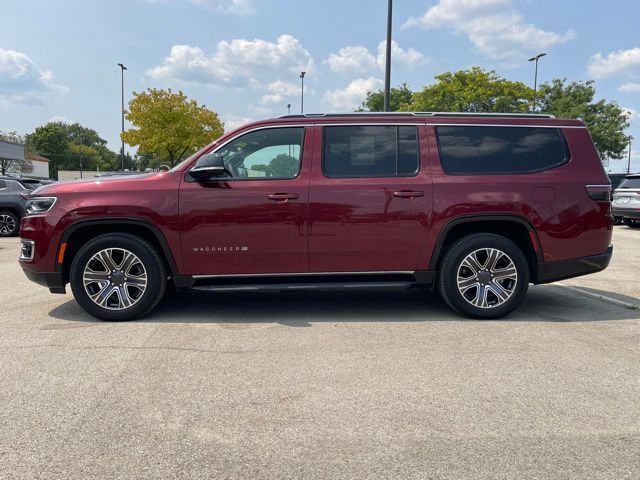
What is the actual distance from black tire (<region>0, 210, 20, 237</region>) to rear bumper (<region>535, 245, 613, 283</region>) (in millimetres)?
13642

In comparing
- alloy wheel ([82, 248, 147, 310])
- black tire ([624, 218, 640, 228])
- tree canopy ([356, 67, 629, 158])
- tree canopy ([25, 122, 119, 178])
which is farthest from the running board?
tree canopy ([25, 122, 119, 178])

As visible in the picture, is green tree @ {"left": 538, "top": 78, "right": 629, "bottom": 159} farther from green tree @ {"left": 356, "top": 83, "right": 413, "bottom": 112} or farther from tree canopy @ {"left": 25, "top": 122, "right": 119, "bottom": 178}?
tree canopy @ {"left": 25, "top": 122, "right": 119, "bottom": 178}

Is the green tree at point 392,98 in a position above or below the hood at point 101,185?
above

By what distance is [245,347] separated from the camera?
4.17m

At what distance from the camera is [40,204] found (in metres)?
4.93

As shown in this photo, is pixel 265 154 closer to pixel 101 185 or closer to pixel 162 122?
pixel 101 185

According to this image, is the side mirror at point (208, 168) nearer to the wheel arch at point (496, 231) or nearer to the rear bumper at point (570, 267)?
the wheel arch at point (496, 231)

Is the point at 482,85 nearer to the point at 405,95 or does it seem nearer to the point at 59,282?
the point at 405,95

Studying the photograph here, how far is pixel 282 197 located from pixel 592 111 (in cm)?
4238

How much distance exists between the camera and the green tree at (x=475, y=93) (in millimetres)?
33188

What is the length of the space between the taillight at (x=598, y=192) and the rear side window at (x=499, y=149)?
0.38m

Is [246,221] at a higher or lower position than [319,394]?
higher

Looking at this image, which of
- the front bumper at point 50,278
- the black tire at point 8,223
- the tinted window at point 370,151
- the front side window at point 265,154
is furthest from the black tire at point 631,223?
the black tire at point 8,223

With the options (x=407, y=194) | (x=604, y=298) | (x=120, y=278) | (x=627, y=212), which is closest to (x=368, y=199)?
(x=407, y=194)
